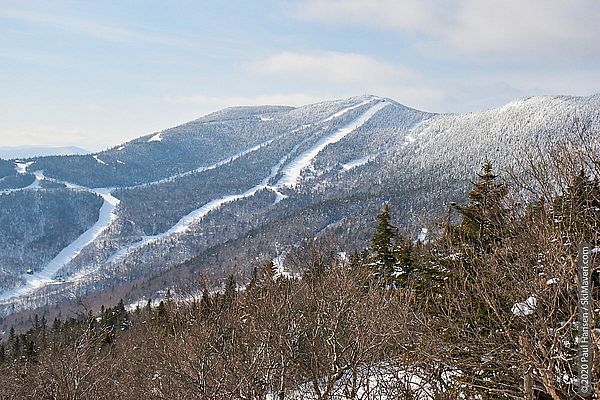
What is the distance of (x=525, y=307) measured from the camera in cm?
1033

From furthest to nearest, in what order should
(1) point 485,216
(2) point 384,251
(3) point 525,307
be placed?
1. (2) point 384,251
2. (1) point 485,216
3. (3) point 525,307

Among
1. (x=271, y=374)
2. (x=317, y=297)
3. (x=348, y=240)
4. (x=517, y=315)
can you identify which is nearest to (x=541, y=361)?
(x=517, y=315)

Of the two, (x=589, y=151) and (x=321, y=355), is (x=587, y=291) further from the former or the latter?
(x=321, y=355)

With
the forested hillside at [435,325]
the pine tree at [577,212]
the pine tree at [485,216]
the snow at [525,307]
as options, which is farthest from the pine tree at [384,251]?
the pine tree at [577,212]

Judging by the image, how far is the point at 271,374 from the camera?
1691cm

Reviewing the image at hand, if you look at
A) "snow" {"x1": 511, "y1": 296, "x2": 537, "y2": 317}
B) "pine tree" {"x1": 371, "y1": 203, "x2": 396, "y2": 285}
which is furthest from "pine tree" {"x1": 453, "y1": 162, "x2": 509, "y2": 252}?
"pine tree" {"x1": 371, "y1": 203, "x2": 396, "y2": 285}

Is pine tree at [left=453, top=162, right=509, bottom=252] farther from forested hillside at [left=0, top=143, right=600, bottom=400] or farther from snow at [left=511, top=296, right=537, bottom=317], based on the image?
snow at [left=511, top=296, right=537, bottom=317]

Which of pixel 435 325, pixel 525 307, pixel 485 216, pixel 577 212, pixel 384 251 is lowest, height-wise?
pixel 384 251

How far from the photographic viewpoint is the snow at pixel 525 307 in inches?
389

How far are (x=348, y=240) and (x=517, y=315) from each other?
160 m

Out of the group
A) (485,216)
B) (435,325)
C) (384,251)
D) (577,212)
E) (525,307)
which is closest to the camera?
(577,212)

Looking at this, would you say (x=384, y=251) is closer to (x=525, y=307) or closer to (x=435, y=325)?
(x=435, y=325)

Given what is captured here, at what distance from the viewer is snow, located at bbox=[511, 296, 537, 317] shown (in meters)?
9.88

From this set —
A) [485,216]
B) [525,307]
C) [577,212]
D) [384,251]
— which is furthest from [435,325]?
[384,251]
